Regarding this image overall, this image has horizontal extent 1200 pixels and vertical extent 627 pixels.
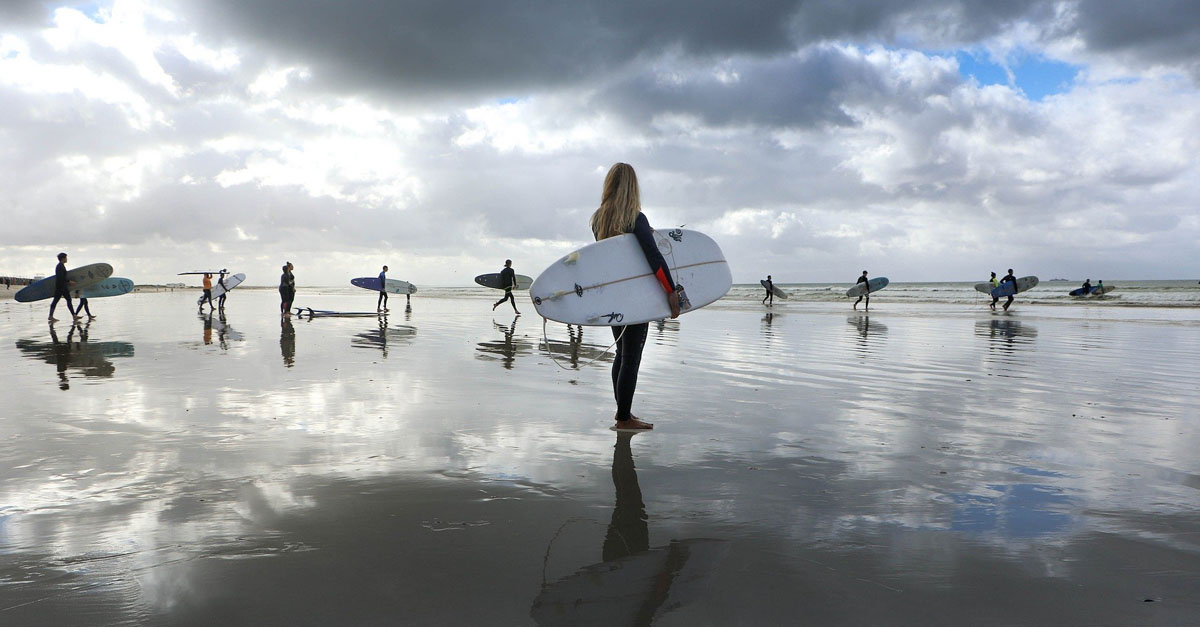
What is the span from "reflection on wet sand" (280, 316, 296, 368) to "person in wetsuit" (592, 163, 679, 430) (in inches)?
220

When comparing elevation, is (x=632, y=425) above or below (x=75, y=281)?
below

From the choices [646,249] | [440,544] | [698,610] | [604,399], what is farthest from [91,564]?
[604,399]

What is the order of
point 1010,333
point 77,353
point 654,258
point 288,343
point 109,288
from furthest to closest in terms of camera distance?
point 109,288 → point 1010,333 → point 288,343 → point 77,353 → point 654,258

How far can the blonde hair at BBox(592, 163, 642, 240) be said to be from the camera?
16.9ft

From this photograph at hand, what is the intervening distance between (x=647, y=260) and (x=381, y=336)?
32.1 ft

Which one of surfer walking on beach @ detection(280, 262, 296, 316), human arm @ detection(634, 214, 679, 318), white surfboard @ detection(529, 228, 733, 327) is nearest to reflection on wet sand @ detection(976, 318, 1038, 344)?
white surfboard @ detection(529, 228, 733, 327)

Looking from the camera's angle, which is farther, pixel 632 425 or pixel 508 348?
pixel 508 348

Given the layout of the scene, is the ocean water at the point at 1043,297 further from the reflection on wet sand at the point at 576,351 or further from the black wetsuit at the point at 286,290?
the black wetsuit at the point at 286,290

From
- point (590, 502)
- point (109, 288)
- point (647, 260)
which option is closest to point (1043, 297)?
point (647, 260)

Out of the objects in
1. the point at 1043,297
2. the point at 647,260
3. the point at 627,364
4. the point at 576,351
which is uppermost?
the point at 647,260

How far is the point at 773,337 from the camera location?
561 inches

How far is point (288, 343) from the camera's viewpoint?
11.9 meters

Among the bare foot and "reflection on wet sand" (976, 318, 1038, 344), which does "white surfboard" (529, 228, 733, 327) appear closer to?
the bare foot

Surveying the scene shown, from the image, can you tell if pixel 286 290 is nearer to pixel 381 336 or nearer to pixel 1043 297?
pixel 381 336
